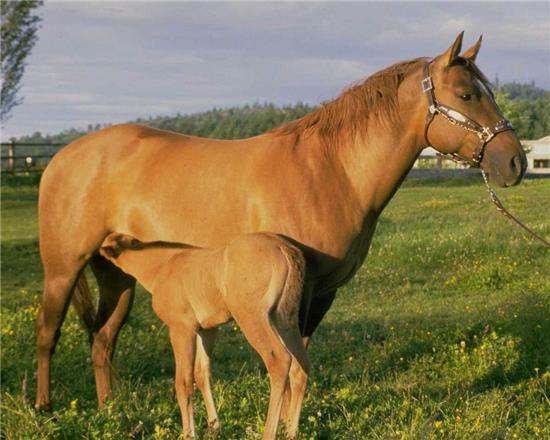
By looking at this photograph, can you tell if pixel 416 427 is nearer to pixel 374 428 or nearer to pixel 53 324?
pixel 374 428

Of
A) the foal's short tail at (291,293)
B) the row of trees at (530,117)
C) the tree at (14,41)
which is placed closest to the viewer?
the foal's short tail at (291,293)

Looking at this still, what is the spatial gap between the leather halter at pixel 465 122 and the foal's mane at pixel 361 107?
0.64ft

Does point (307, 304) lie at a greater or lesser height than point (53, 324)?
greater

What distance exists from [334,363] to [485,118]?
3372mm

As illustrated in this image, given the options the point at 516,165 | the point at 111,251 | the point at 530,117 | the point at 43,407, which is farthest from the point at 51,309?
the point at 530,117

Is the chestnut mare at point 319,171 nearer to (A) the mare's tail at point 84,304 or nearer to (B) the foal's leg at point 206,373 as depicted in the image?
(B) the foal's leg at point 206,373

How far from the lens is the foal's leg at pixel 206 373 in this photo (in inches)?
171

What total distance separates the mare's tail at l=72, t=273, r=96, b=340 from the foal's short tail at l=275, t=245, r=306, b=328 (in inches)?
101

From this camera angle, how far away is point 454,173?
23.7 meters

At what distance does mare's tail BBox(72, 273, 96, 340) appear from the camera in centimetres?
604

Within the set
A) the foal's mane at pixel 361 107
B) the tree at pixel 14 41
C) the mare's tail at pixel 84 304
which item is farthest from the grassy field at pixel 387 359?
the tree at pixel 14 41

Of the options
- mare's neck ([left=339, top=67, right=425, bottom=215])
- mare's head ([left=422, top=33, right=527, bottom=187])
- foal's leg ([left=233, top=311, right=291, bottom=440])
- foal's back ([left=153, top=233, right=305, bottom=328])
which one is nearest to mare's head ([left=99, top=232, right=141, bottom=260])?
foal's back ([left=153, top=233, right=305, bottom=328])

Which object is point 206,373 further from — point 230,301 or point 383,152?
point 383,152

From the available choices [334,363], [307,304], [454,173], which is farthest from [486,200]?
[307,304]
